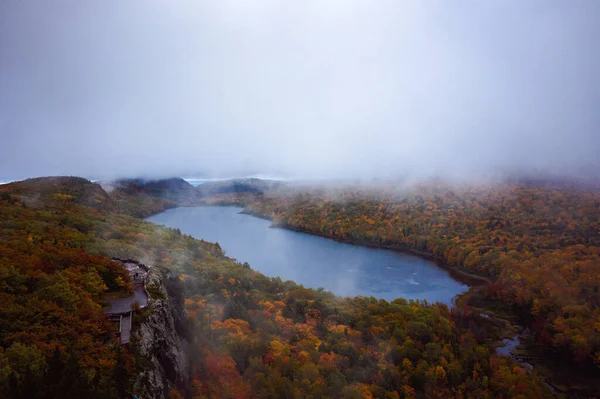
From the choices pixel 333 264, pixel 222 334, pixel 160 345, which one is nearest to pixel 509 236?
pixel 333 264

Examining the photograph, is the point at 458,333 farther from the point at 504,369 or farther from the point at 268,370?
the point at 268,370

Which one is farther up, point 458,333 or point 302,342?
point 302,342

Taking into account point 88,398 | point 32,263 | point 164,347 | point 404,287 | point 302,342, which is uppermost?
point 32,263

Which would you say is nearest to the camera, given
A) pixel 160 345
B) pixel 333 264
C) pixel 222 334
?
pixel 160 345

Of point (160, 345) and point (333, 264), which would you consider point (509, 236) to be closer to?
point (333, 264)

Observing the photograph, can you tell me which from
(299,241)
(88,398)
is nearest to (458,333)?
(88,398)

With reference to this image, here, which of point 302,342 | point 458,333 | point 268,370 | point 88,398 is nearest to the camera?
point 88,398

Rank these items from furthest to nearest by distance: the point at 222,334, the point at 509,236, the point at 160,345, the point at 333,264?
the point at 509,236 < the point at 333,264 < the point at 222,334 < the point at 160,345
